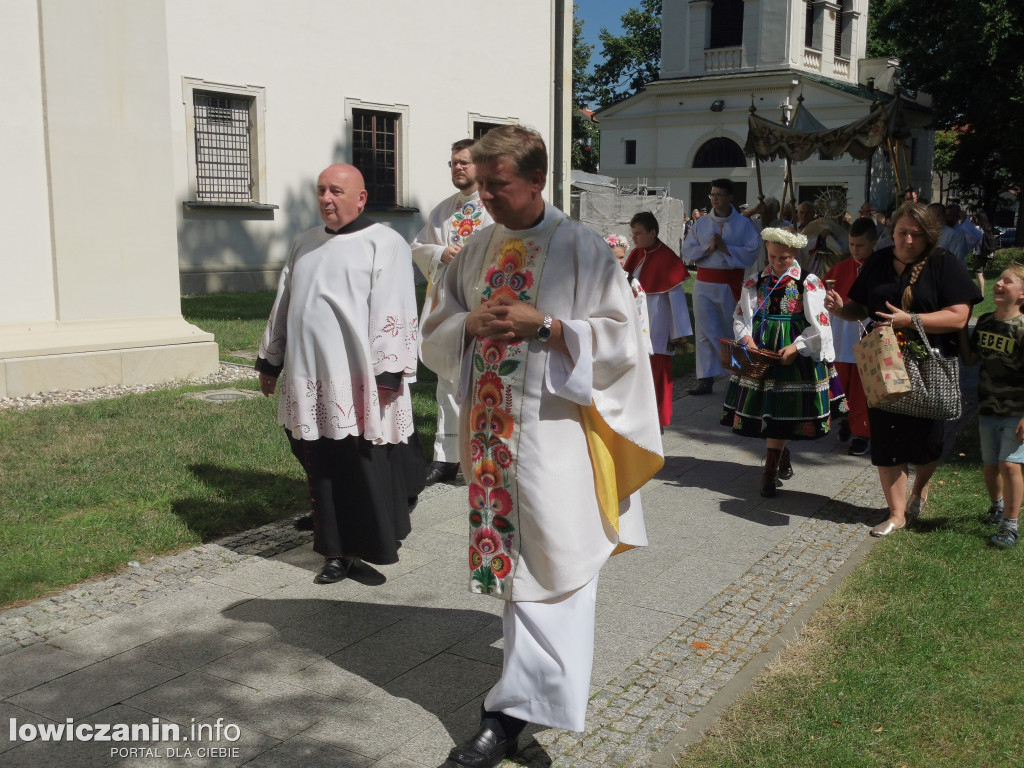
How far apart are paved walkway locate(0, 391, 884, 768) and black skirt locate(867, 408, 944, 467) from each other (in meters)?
0.53

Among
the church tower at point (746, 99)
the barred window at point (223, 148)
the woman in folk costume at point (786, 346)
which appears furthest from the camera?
the church tower at point (746, 99)

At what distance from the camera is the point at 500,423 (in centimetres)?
348

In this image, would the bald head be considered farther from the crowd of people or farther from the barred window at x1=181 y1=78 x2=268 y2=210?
the barred window at x1=181 y1=78 x2=268 y2=210

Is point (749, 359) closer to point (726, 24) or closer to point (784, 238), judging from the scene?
point (784, 238)

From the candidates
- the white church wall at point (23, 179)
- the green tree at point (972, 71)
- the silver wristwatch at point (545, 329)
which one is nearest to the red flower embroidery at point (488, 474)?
the silver wristwatch at point (545, 329)

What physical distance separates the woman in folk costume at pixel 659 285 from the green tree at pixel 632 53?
160 ft

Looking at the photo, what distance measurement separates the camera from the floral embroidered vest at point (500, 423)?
3.45 meters

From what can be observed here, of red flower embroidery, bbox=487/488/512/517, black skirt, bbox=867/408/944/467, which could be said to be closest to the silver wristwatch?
red flower embroidery, bbox=487/488/512/517

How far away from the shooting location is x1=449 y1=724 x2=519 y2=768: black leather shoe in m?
3.32

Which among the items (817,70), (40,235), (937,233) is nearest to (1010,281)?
(937,233)

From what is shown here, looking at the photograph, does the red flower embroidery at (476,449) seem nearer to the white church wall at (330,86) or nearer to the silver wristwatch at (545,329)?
the silver wristwatch at (545,329)

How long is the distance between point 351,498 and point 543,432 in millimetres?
1836

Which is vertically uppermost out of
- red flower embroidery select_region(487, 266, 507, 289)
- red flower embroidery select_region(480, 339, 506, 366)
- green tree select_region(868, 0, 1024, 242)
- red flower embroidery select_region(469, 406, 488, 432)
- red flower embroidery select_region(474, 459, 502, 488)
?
green tree select_region(868, 0, 1024, 242)

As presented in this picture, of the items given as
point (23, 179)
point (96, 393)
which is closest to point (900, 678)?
point (96, 393)
